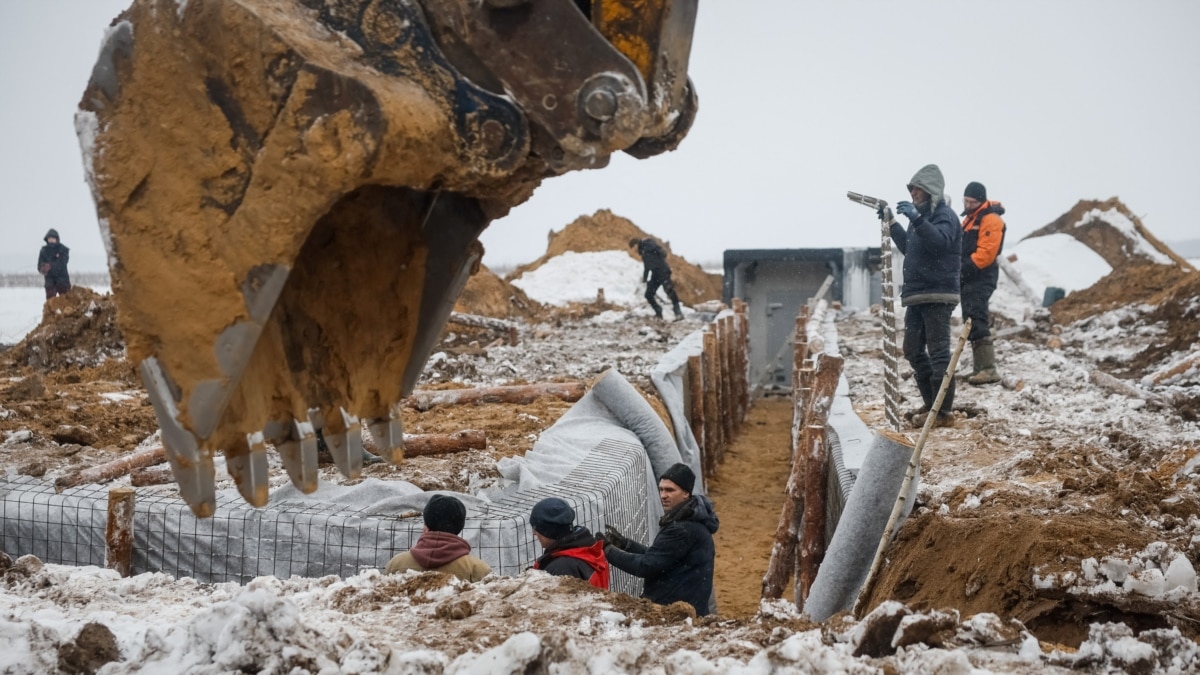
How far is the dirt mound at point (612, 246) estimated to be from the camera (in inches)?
1320

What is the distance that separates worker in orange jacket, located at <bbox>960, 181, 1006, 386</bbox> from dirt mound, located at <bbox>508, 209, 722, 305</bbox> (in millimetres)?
23422

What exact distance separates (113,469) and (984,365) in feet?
22.2

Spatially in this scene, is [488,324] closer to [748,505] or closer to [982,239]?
[748,505]

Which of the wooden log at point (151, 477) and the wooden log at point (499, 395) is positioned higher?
the wooden log at point (499, 395)

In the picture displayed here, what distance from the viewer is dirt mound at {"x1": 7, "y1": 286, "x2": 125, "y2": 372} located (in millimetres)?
15055

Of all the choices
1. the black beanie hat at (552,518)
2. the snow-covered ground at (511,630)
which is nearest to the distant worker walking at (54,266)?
the snow-covered ground at (511,630)

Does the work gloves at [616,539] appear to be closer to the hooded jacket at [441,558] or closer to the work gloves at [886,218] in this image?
the hooded jacket at [441,558]

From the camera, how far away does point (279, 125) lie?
2186 millimetres

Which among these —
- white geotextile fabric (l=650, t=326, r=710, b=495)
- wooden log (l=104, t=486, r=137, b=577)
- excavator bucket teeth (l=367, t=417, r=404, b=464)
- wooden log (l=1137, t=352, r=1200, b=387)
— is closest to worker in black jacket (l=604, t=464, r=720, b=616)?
excavator bucket teeth (l=367, t=417, r=404, b=464)

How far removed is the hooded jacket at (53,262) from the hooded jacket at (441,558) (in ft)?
50.0

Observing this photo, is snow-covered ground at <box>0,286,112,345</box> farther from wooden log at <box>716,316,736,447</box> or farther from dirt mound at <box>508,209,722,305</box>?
dirt mound at <box>508,209,722,305</box>

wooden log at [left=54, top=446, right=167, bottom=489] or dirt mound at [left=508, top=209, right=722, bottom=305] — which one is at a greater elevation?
dirt mound at [left=508, top=209, right=722, bottom=305]

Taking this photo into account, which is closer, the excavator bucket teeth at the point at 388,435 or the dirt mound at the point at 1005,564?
the excavator bucket teeth at the point at 388,435

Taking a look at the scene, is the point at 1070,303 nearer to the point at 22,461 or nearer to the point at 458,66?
the point at 22,461
